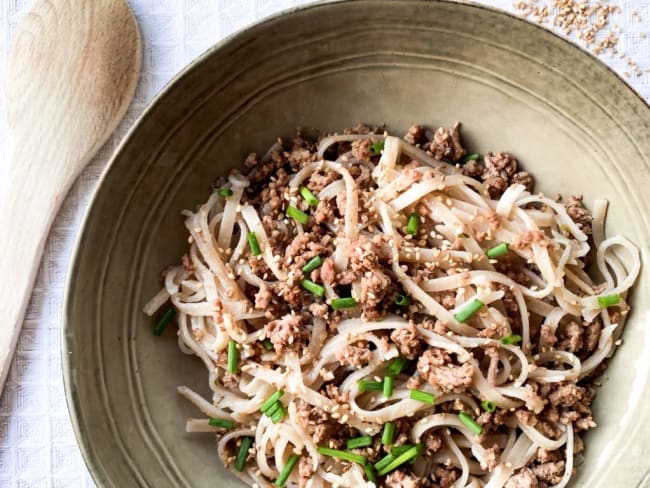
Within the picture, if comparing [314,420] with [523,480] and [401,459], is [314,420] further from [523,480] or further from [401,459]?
[523,480]

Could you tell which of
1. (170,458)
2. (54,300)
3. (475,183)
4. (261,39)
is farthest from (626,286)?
(54,300)

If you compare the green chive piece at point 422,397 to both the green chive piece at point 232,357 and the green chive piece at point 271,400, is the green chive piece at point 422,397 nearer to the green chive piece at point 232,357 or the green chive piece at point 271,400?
the green chive piece at point 271,400

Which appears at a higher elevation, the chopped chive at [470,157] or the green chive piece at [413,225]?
the chopped chive at [470,157]

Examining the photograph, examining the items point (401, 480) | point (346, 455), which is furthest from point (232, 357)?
point (401, 480)

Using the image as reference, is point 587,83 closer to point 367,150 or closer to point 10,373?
point 367,150

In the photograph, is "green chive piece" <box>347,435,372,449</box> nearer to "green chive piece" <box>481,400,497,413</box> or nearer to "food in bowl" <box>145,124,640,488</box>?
"food in bowl" <box>145,124,640,488</box>

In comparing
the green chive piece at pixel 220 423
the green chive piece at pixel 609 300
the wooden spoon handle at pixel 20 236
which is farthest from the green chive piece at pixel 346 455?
the wooden spoon handle at pixel 20 236
